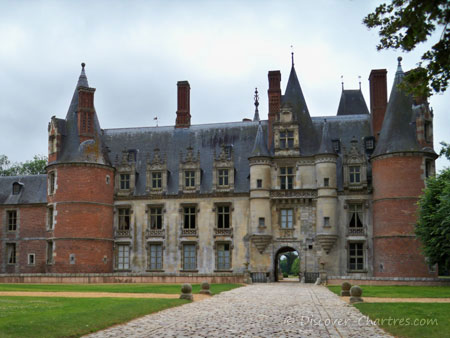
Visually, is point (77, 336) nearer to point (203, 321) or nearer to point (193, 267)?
point (203, 321)

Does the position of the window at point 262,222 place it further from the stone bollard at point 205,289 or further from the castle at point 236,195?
the stone bollard at point 205,289

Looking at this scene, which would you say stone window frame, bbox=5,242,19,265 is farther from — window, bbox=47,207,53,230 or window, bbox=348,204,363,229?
window, bbox=348,204,363,229

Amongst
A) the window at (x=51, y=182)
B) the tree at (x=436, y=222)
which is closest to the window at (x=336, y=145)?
the tree at (x=436, y=222)

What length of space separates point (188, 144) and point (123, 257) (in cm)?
890

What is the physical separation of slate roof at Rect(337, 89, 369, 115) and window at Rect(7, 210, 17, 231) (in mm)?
24397

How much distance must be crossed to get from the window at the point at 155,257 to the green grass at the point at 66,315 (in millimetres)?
22961

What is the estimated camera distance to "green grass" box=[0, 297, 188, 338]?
473 inches

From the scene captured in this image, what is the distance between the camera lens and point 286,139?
4125 cm

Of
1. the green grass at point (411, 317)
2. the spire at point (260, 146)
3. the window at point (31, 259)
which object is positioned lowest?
the green grass at point (411, 317)

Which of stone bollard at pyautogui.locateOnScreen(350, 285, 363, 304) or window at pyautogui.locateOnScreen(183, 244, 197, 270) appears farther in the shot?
window at pyautogui.locateOnScreen(183, 244, 197, 270)

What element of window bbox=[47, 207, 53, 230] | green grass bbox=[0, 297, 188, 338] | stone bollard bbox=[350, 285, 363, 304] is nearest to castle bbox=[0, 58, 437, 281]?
window bbox=[47, 207, 53, 230]

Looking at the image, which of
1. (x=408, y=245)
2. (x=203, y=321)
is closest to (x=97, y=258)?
(x=408, y=245)

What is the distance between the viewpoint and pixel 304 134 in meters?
41.6

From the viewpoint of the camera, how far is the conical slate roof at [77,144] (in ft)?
135
